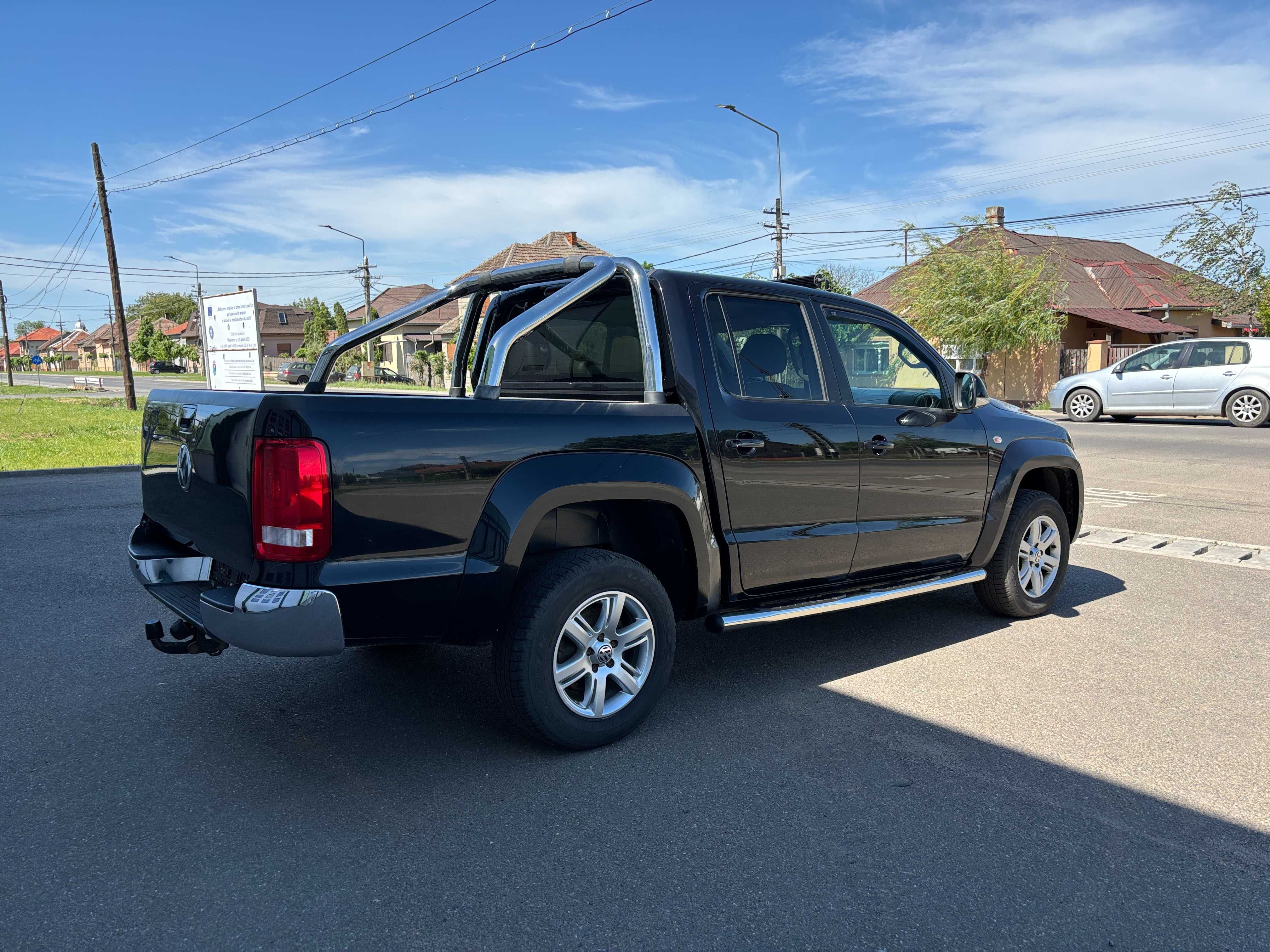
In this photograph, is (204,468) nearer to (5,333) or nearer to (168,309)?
(5,333)

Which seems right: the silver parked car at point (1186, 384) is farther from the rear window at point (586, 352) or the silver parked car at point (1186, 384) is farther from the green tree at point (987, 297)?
the rear window at point (586, 352)

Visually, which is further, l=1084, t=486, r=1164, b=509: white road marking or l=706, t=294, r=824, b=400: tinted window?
l=1084, t=486, r=1164, b=509: white road marking

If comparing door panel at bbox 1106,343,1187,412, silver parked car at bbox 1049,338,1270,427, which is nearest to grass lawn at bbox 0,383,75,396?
silver parked car at bbox 1049,338,1270,427

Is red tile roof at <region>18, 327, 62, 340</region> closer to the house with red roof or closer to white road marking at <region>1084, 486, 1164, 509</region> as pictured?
the house with red roof

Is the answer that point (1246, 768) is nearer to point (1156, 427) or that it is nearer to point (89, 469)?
point (89, 469)

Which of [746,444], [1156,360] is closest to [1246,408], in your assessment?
[1156,360]

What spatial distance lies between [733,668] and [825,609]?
645 millimetres

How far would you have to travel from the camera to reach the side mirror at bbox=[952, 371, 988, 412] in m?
4.90

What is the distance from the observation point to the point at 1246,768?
11.3 feet

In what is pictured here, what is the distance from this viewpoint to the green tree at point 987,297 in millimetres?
29156

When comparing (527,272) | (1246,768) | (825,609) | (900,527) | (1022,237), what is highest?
(1022,237)

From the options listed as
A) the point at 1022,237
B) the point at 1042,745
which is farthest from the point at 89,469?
the point at 1022,237

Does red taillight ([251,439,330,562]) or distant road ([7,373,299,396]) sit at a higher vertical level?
distant road ([7,373,299,396])

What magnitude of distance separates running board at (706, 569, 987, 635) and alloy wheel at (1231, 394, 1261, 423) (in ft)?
54.0
